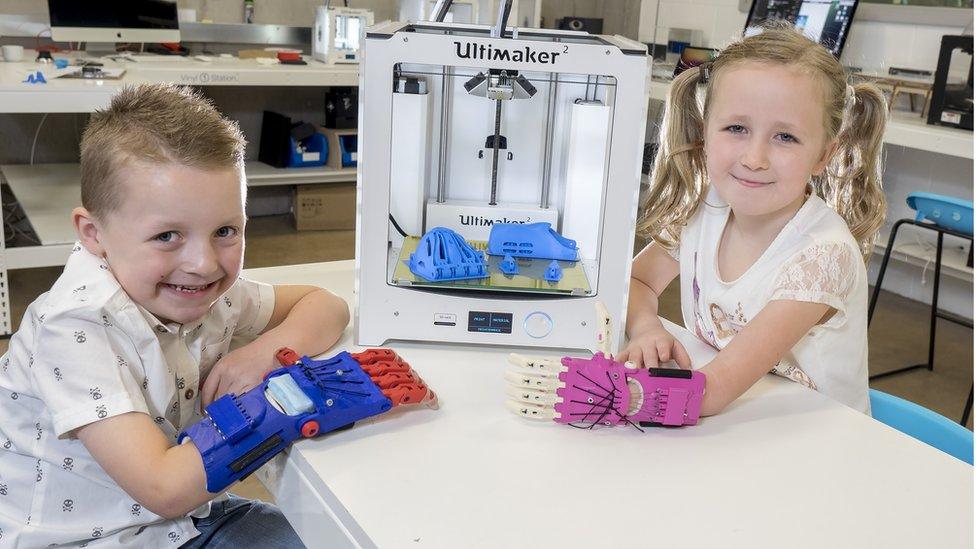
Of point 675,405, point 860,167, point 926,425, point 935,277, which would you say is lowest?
point 935,277

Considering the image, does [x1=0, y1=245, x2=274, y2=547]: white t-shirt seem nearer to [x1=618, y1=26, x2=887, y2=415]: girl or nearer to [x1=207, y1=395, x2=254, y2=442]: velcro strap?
[x1=207, y1=395, x2=254, y2=442]: velcro strap

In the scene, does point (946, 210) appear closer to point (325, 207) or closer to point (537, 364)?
point (537, 364)

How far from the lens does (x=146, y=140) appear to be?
2.85 ft

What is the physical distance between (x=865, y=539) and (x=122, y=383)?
693 mm

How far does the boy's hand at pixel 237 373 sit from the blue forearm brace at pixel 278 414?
0.08m

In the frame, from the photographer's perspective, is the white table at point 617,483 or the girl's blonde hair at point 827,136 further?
the girl's blonde hair at point 827,136

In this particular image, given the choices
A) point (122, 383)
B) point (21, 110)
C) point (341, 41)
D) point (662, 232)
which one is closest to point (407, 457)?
point (122, 383)

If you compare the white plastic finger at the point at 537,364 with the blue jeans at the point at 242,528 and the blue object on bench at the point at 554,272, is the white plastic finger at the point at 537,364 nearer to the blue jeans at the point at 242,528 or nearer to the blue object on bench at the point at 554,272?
the blue object on bench at the point at 554,272

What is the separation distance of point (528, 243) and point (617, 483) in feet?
1.48

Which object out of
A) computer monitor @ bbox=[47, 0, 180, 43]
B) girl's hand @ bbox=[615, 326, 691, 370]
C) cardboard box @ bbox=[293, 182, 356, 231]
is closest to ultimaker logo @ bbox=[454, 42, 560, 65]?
girl's hand @ bbox=[615, 326, 691, 370]

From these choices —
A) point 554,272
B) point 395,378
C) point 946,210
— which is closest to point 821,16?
point 946,210

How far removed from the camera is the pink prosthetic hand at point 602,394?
916 mm

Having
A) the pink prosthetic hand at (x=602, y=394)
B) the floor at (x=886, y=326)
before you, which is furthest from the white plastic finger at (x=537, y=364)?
the floor at (x=886, y=326)

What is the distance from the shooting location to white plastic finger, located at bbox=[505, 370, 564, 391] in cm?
93
